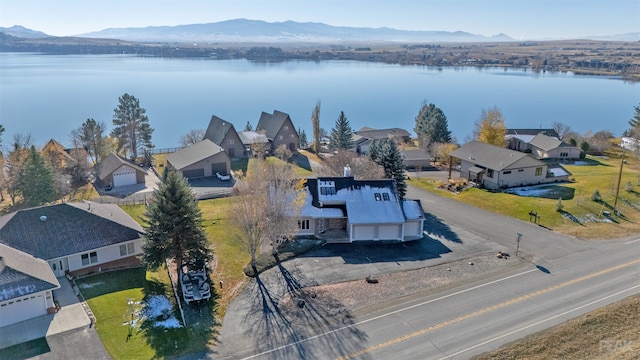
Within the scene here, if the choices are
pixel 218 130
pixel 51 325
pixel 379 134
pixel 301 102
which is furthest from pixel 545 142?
pixel 301 102

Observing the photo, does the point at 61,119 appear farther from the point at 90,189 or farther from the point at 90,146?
the point at 90,189

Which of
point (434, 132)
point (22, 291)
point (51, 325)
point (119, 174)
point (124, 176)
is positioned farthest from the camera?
point (434, 132)

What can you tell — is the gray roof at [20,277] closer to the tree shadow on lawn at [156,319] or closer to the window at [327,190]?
the tree shadow on lawn at [156,319]

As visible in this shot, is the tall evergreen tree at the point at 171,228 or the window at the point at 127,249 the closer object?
the tall evergreen tree at the point at 171,228

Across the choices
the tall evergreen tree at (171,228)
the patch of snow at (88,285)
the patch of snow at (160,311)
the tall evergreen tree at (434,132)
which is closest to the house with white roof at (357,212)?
the tall evergreen tree at (171,228)

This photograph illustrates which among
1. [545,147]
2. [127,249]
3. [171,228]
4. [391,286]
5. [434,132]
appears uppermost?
[171,228]

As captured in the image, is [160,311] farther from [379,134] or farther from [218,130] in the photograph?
[379,134]

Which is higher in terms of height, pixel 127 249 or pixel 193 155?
pixel 193 155

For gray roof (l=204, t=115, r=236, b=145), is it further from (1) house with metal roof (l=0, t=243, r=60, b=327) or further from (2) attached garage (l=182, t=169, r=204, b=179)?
(1) house with metal roof (l=0, t=243, r=60, b=327)
